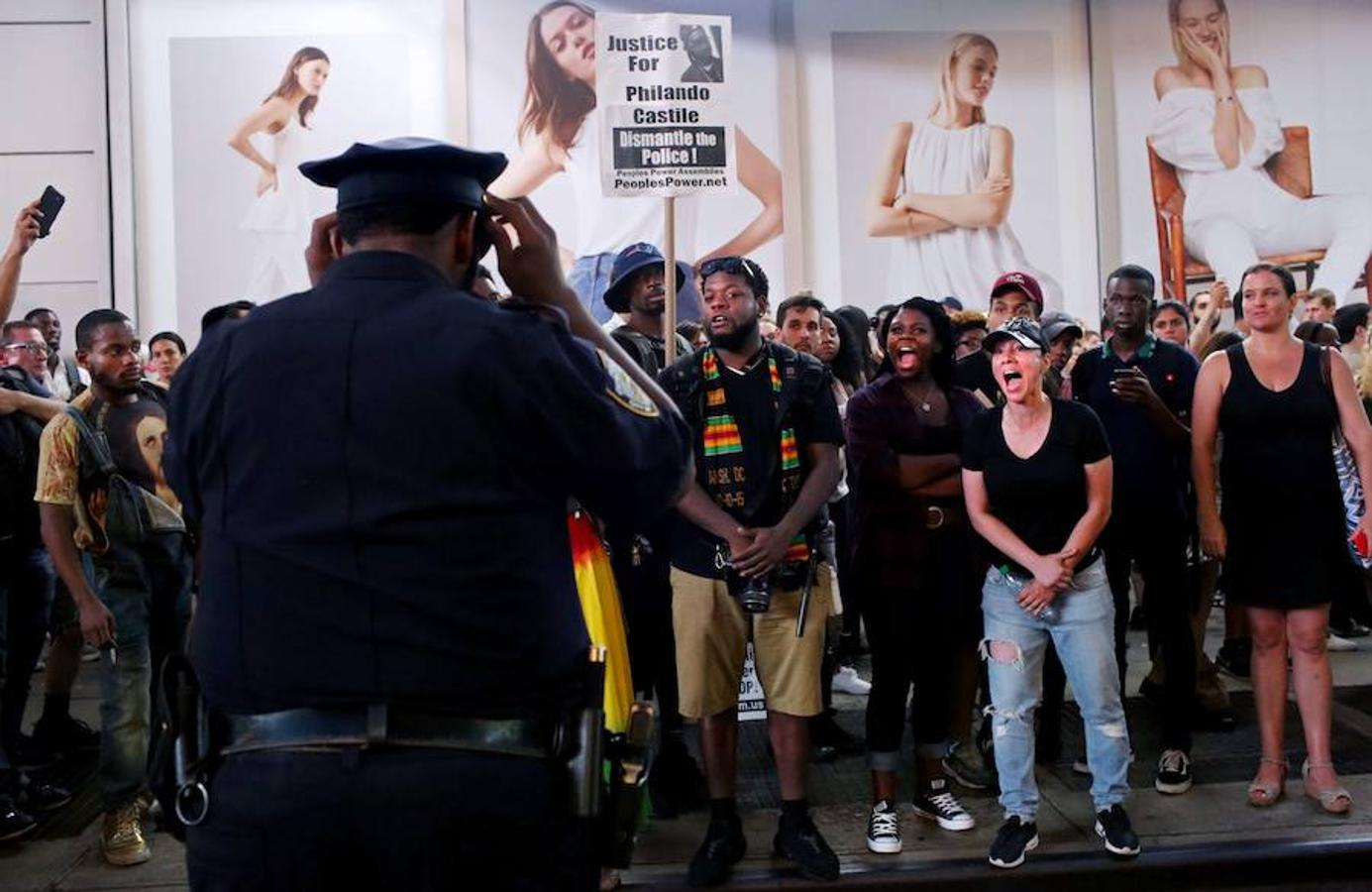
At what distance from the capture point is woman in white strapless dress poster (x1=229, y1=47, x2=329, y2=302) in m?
12.0

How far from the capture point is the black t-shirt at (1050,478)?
4793mm

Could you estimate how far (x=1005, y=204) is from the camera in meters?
12.7

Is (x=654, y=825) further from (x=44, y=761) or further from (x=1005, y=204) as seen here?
(x=1005, y=204)

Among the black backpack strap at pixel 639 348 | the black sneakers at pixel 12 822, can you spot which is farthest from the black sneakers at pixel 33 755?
the black backpack strap at pixel 639 348

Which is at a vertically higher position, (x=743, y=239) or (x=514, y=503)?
(x=743, y=239)

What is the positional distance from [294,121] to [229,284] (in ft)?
5.12

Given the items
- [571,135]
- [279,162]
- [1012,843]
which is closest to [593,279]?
[571,135]

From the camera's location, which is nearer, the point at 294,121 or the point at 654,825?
the point at 654,825

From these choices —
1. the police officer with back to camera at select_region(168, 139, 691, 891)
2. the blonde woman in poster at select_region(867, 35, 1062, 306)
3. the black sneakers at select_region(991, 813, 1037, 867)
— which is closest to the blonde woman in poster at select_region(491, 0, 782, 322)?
the blonde woman in poster at select_region(867, 35, 1062, 306)

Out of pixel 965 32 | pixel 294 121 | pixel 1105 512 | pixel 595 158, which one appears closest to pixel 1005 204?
pixel 965 32

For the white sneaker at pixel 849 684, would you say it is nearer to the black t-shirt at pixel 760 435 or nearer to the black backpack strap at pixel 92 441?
the black t-shirt at pixel 760 435

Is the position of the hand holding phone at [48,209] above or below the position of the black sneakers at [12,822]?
above

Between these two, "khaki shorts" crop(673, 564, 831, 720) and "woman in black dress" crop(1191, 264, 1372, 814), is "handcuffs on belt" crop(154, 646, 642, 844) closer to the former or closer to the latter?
"khaki shorts" crop(673, 564, 831, 720)

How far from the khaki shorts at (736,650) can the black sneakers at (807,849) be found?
41 centimetres
